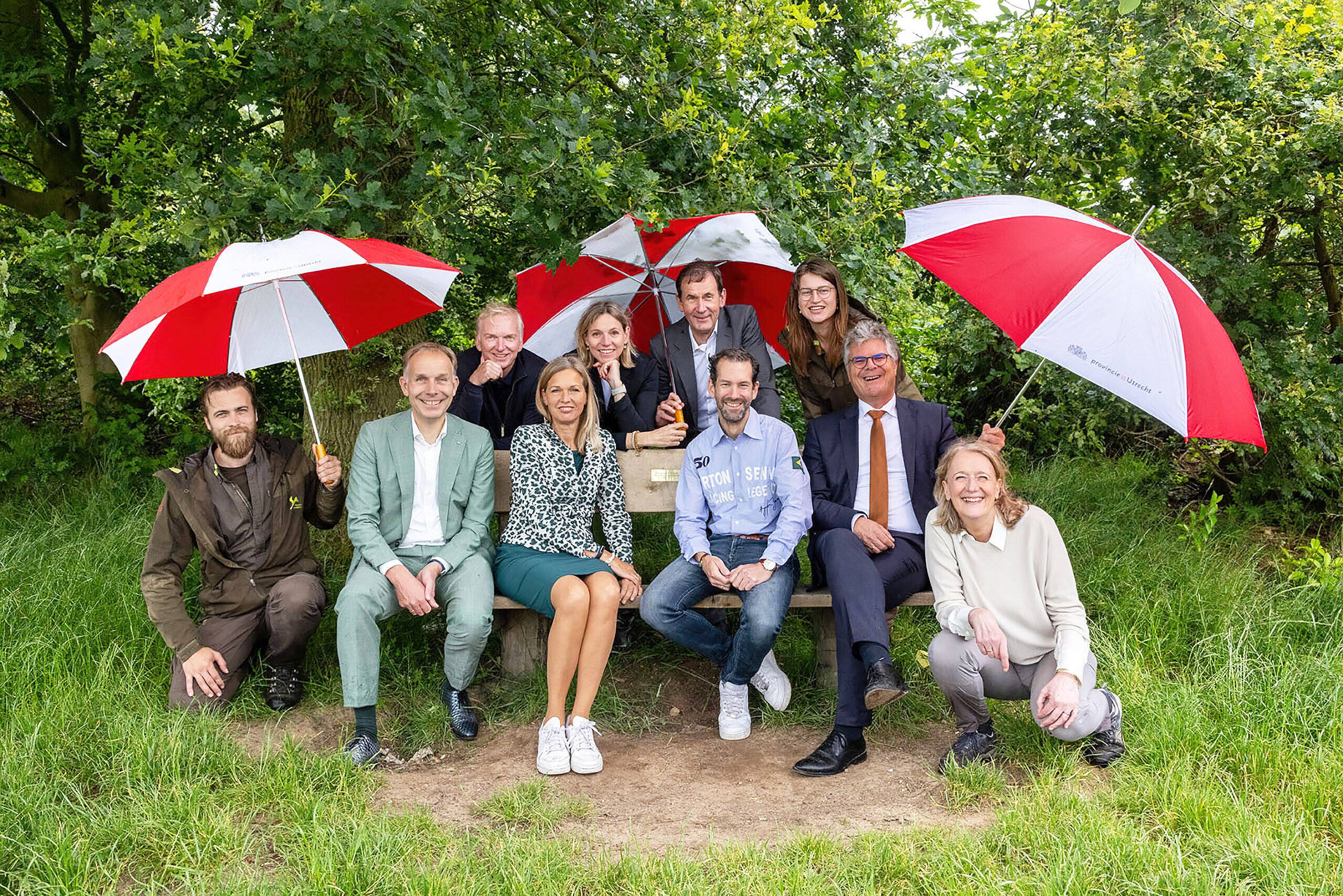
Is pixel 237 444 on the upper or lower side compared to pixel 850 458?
upper

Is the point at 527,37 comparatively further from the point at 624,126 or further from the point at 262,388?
the point at 262,388

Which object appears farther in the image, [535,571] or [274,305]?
[274,305]

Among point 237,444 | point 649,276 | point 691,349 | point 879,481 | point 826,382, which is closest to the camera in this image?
point 237,444

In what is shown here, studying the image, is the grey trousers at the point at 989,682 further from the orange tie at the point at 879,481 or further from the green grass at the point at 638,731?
the orange tie at the point at 879,481

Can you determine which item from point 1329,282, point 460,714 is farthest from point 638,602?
point 1329,282

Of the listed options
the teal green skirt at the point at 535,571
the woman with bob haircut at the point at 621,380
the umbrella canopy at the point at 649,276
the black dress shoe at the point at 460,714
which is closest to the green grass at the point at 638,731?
the black dress shoe at the point at 460,714

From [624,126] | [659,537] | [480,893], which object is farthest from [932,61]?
[480,893]

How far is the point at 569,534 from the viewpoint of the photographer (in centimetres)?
441

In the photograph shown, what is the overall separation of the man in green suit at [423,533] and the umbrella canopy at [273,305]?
403mm

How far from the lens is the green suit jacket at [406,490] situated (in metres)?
4.30

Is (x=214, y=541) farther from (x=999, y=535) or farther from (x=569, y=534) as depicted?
(x=999, y=535)

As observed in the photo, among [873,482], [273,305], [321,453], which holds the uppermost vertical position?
[273,305]

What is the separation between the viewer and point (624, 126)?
5.04 m

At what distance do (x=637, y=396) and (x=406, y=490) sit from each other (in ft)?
4.29
